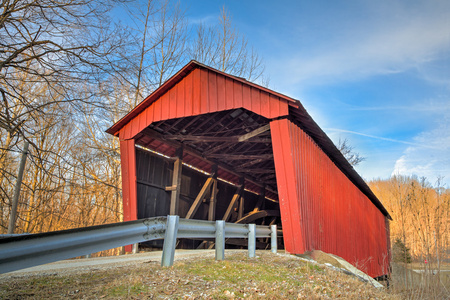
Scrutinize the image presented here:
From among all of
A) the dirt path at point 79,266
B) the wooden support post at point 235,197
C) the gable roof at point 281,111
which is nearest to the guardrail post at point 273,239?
the dirt path at point 79,266

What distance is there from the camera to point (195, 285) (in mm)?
3006

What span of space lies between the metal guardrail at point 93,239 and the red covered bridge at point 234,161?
2.97 m

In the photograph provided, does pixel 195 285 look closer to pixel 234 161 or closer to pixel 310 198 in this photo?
pixel 310 198

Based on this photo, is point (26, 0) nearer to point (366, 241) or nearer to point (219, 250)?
point (219, 250)

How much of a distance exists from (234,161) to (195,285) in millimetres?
9316

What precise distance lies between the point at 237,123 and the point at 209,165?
308 cm

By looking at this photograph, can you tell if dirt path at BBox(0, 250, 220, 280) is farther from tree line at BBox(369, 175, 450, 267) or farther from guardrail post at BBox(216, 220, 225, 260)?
tree line at BBox(369, 175, 450, 267)

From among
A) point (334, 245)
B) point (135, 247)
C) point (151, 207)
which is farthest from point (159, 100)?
point (334, 245)

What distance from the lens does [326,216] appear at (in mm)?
8477

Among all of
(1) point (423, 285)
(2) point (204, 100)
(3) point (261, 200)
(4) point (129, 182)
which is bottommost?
(1) point (423, 285)

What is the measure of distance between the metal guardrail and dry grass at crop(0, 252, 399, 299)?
1.06 feet

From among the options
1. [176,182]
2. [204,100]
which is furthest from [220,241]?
[176,182]

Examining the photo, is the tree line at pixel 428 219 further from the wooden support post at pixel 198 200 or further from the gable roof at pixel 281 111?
the wooden support post at pixel 198 200

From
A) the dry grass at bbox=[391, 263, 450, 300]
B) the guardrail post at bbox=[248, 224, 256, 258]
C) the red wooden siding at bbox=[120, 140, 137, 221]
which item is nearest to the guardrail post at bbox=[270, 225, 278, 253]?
the guardrail post at bbox=[248, 224, 256, 258]
